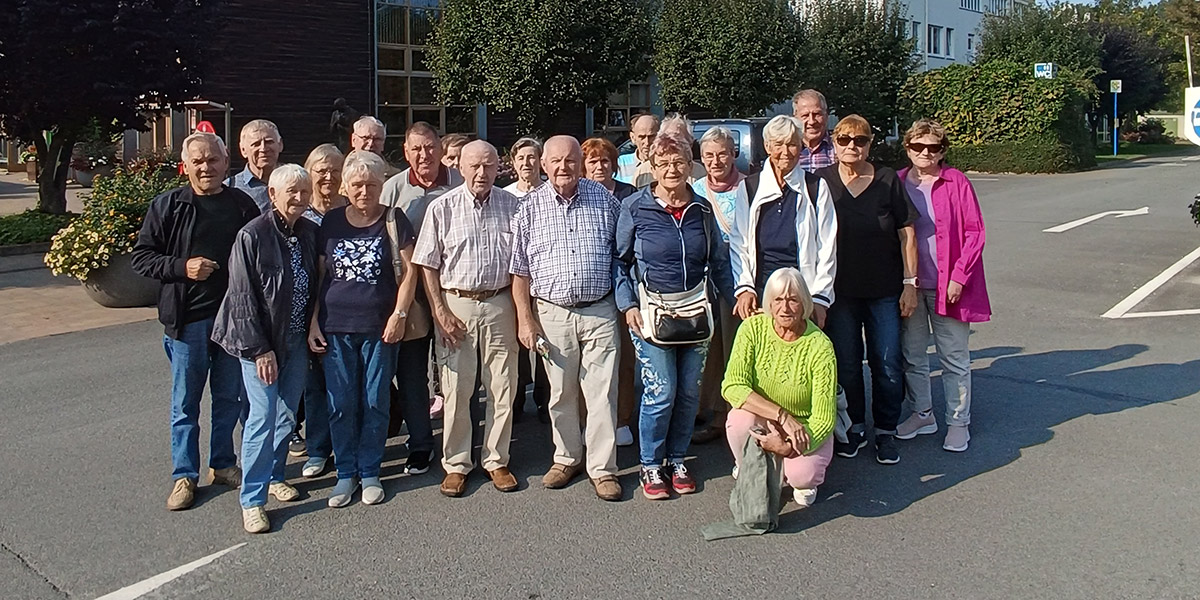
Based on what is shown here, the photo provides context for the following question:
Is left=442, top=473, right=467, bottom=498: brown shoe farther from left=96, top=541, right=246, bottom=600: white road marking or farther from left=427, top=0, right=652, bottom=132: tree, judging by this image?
left=427, top=0, right=652, bottom=132: tree

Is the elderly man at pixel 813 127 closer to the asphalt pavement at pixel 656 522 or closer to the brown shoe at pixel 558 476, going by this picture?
the asphalt pavement at pixel 656 522

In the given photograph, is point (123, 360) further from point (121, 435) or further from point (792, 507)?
point (792, 507)

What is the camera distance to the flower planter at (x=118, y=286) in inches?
396

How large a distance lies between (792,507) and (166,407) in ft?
12.9

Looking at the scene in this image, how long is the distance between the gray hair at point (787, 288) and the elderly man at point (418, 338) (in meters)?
1.60

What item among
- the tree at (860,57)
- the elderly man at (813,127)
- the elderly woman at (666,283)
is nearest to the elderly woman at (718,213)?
the elderly woman at (666,283)

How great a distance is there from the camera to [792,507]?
500cm

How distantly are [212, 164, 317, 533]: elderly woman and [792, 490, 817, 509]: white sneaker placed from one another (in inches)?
90.1

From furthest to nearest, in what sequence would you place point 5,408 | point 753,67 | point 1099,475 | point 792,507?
point 753,67
point 5,408
point 1099,475
point 792,507

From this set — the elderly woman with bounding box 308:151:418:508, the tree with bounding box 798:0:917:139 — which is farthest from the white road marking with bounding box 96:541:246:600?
the tree with bounding box 798:0:917:139

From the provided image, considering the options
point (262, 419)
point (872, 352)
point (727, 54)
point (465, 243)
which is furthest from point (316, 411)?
point (727, 54)

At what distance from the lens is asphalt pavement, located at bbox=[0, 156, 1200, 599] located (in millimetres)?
4176

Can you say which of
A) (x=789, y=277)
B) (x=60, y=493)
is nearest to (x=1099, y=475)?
(x=789, y=277)

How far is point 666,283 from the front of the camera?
4.98 meters
